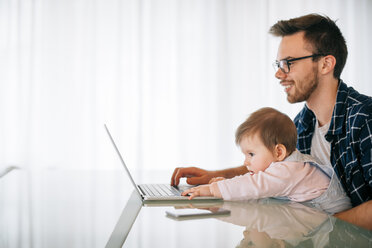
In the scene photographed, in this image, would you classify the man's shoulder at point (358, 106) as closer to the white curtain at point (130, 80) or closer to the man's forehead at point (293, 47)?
the man's forehead at point (293, 47)

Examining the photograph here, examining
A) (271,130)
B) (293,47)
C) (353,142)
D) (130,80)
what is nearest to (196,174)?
(271,130)

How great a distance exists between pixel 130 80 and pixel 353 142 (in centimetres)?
272

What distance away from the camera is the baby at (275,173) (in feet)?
3.45

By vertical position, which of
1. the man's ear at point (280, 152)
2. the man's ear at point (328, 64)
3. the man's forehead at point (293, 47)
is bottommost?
the man's ear at point (280, 152)

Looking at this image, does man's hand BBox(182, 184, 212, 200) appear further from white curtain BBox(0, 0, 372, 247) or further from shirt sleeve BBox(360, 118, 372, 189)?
white curtain BBox(0, 0, 372, 247)

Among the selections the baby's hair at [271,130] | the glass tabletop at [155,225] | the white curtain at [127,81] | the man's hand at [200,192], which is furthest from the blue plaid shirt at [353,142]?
the white curtain at [127,81]

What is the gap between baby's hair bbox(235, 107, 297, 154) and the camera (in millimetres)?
1246

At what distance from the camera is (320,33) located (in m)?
1.63

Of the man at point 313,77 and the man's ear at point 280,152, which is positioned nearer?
the man's ear at point 280,152

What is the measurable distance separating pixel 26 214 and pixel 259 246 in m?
0.57

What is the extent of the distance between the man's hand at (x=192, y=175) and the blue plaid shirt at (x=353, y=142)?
1.60 ft

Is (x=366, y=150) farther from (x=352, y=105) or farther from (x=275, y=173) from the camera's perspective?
(x=275, y=173)

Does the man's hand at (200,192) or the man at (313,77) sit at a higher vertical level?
the man at (313,77)

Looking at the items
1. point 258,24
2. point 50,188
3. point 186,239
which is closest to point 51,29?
point 258,24
